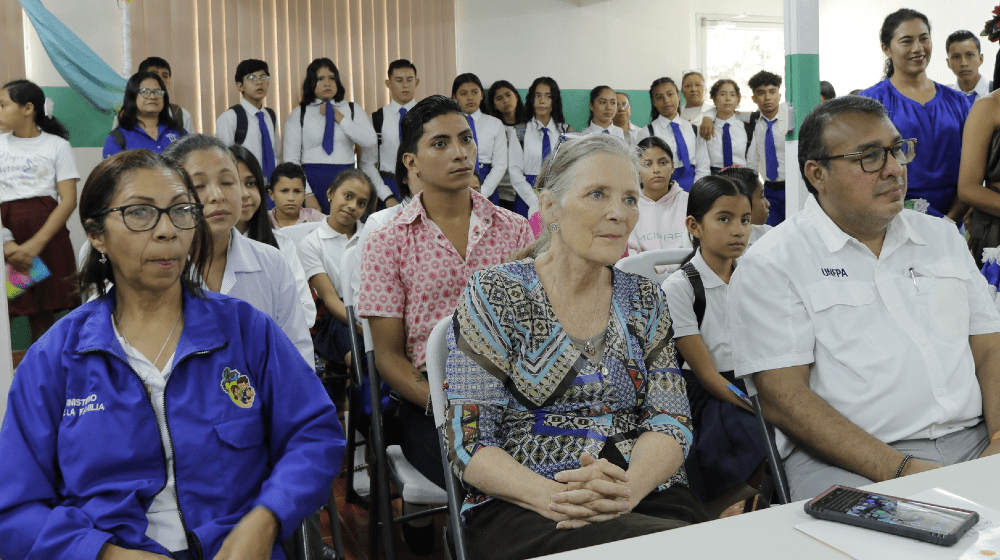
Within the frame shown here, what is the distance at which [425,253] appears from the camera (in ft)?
7.78

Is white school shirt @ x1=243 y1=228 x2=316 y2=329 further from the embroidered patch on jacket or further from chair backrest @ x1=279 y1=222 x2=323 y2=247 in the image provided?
chair backrest @ x1=279 y1=222 x2=323 y2=247

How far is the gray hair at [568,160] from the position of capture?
181cm

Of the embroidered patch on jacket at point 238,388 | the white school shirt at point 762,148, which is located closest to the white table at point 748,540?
the embroidered patch on jacket at point 238,388

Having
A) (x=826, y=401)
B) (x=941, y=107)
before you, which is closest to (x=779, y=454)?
(x=826, y=401)

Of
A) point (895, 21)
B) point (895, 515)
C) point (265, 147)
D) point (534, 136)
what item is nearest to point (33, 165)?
→ point (265, 147)

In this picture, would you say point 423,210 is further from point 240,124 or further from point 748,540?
point 240,124

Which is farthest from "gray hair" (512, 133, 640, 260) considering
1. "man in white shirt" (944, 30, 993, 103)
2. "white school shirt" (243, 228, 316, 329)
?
"man in white shirt" (944, 30, 993, 103)

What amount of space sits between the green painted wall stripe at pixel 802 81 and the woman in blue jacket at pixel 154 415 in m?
2.17

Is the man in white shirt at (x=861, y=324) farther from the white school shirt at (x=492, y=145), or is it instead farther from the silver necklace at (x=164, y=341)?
the white school shirt at (x=492, y=145)

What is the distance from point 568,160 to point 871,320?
78 centimetres

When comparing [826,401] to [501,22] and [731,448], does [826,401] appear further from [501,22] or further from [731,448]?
Answer: [501,22]

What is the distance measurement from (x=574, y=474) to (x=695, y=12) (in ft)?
27.4

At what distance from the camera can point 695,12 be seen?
29.2 ft

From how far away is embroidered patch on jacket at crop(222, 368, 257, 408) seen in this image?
149cm
